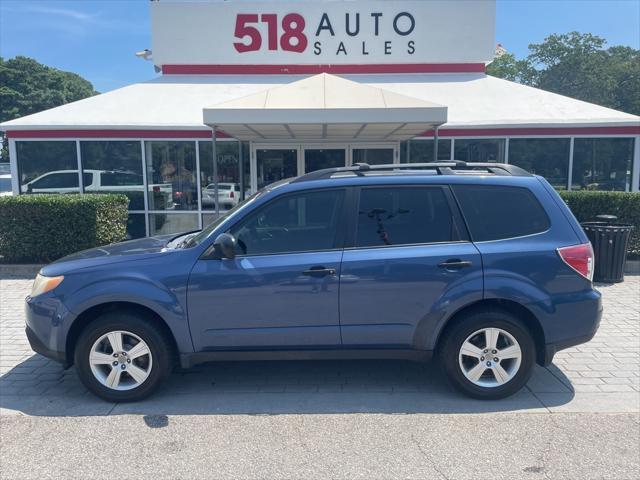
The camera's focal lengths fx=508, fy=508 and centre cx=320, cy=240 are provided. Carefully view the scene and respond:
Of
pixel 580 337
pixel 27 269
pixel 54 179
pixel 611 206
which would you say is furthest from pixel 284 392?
pixel 54 179

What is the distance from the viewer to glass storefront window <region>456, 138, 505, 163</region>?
11180mm

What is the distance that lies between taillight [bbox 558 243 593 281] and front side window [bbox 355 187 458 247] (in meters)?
0.86

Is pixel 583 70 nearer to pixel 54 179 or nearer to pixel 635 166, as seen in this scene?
pixel 635 166

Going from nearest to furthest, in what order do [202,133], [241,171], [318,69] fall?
[202,133] → [241,171] → [318,69]

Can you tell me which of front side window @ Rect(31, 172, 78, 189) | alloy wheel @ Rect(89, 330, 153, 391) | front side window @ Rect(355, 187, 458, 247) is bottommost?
alloy wheel @ Rect(89, 330, 153, 391)

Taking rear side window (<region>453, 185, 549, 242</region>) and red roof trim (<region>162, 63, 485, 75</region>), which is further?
red roof trim (<region>162, 63, 485, 75</region>)

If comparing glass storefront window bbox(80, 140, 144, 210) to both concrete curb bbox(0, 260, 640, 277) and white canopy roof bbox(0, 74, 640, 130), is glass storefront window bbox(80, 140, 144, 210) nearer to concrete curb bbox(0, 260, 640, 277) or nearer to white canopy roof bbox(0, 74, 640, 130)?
white canopy roof bbox(0, 74, 640, 130)

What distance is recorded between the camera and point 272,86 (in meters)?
12.3

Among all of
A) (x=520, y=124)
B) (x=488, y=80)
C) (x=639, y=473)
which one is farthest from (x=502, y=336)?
(x=488, y=80)

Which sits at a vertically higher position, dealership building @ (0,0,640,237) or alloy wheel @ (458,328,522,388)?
dealership building @ (0,0,640,237)

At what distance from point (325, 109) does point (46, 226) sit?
5.33 meters

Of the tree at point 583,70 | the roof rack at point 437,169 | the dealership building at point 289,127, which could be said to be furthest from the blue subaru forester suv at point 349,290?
the tree at point 583,70

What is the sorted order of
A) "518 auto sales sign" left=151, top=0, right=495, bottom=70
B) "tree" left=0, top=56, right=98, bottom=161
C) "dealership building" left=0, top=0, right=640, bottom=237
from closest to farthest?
1. "dealership building" left=0, top=0, right=640, bottom=237
2. "518 auto sales sign" left=151, top=0, right=495, bottom=70
3. "tree" left=0, top=56, right=98, bottom=161

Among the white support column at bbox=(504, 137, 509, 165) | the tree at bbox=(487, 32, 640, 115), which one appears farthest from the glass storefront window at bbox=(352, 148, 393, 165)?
the tree at bbox=(487, 32, 640, 115)
